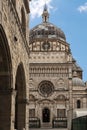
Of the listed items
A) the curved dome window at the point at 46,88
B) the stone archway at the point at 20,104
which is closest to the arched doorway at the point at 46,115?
the curved dome window at the point at 46,88

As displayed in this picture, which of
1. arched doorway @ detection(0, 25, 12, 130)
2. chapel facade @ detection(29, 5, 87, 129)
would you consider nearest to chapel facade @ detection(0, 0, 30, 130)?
arched doorway @ detection(0, 25, 12, 130)

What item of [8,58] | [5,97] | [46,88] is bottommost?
[46,88]

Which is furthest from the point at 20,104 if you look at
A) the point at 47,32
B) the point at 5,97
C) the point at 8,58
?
the point at 47,32

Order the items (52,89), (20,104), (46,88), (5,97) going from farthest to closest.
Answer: (46,88) < (52,89) < (20,104) < (5,97)

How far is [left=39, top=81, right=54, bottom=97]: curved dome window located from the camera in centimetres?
5550

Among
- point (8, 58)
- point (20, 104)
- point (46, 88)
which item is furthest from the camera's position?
point (46, 88)

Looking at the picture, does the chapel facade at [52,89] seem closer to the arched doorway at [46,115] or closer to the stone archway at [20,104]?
the arched doorway at [46,115]

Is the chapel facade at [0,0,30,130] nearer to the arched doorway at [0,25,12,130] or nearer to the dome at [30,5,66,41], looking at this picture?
the arched doorway at [0,25,12,130]

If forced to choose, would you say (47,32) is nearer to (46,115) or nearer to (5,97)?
(46,115)

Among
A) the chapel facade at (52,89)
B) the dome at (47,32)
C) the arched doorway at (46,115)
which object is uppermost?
the dome at (47,32)

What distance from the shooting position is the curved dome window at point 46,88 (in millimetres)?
55500

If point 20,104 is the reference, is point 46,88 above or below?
above

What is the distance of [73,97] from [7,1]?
42377mm

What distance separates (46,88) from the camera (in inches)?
2192
